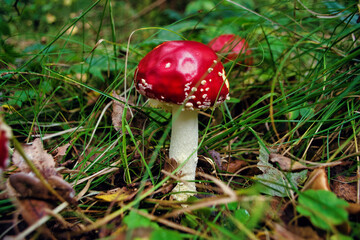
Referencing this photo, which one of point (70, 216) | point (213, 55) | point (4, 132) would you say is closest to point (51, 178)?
point (70, 216)

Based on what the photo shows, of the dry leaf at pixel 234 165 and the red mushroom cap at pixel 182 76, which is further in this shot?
the dry leaf at pixel 234 165

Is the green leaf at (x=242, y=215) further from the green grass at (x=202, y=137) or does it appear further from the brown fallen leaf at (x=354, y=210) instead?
the brown fallen leaf at (x=354, y=210)

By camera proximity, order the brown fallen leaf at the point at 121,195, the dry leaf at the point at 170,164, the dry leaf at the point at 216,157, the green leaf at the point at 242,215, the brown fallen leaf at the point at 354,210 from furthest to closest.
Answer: the dry leaf at the point at 216,157, the dry leaf at the point at 170,164, the brown fallen leaf at the point at 121,195, the green leaf at the point at 242,215, the brown fallen leaf at the point at 354,210

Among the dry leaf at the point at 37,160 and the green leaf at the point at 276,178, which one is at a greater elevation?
the dry leaf at the point at 37,160

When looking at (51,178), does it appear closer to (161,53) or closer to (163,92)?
(163,92)

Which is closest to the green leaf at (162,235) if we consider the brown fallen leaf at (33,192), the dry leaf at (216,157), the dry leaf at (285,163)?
the brown fallen leaf at (33,192)

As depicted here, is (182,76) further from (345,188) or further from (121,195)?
(345,188)
